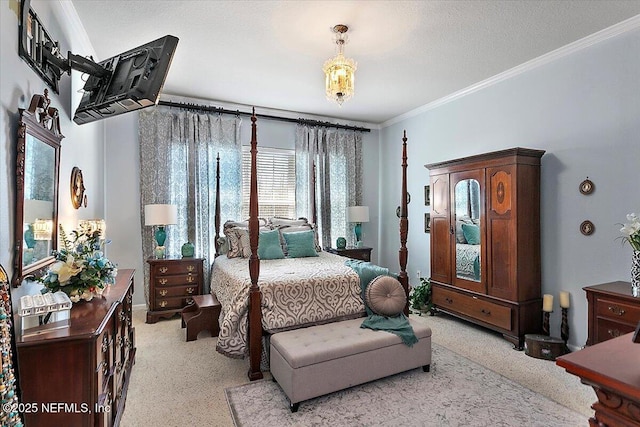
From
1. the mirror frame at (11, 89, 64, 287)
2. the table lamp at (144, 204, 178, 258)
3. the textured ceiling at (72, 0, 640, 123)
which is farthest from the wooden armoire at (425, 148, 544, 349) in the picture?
the mirror frame at (11, 89, 64, 287)

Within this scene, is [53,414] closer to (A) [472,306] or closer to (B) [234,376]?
(B) [234,376]

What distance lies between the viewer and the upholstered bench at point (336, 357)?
231 centimetres

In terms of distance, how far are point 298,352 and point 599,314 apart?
2.43m

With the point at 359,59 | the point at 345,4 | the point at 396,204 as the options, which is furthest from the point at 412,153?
the point at 345,4

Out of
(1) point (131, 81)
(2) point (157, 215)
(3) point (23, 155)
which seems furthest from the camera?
(2) point (157, 215)

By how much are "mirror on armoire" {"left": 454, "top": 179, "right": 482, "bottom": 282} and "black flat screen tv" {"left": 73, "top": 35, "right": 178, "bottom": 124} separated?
3232mm

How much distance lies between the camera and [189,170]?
15.3 ft

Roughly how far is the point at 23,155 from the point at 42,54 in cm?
72

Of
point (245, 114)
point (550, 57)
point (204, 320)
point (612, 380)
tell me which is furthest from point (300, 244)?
point (612, 380)

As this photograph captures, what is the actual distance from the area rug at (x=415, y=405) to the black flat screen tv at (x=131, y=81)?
2189 mm

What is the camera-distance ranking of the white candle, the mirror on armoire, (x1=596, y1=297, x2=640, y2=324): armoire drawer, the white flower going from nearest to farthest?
the white flower → (x1=596, y1=297, x2=640, y2=324): armoire drawer → the white candle → the mirror on armoire

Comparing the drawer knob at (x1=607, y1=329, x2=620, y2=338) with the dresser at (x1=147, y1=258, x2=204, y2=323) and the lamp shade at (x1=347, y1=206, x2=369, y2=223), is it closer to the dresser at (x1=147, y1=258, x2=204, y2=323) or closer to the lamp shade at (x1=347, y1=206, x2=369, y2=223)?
the lamp shade at (x1=347, y1=206, x2=369, y2=223)

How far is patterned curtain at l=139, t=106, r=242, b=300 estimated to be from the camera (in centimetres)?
448

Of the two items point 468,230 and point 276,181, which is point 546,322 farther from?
point 276,181
